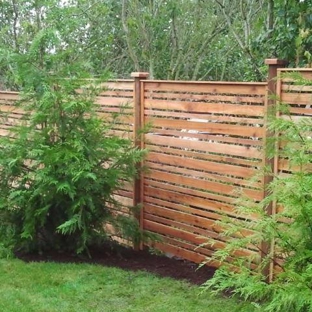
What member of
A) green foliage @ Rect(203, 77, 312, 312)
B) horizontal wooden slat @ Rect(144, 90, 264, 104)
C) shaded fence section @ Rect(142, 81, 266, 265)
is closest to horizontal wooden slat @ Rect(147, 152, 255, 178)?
shaded fence section @ Rect(142, 81, 266, 265)

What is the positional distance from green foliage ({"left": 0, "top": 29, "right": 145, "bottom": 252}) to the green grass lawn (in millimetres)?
397

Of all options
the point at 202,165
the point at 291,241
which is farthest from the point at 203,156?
the point at 291,241

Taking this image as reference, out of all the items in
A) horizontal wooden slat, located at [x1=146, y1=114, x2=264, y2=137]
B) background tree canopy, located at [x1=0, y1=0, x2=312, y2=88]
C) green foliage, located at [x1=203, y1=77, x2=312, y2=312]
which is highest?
background tree canopy, located at [x1=0, y1=0, x2=312, y2=88]

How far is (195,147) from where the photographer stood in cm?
536

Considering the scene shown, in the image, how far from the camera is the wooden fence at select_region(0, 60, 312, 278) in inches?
187

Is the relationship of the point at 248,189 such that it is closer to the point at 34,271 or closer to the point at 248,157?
the point at 248,157

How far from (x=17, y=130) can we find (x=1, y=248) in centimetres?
124

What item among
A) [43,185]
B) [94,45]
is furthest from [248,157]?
[94,45]

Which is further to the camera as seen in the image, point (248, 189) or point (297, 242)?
point (248, 189)

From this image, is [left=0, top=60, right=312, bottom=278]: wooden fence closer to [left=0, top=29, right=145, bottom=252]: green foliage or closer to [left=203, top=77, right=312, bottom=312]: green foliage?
[left=0, top=29, right=145, bottom=252]: green foliage

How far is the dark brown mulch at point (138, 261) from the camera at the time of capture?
530 centimetres

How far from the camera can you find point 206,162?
525 centimetres

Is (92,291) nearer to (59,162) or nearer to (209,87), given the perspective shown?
(59,162)

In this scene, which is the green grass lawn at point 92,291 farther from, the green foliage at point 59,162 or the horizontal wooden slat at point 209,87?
the horizontal wooden slat at point 209,87
